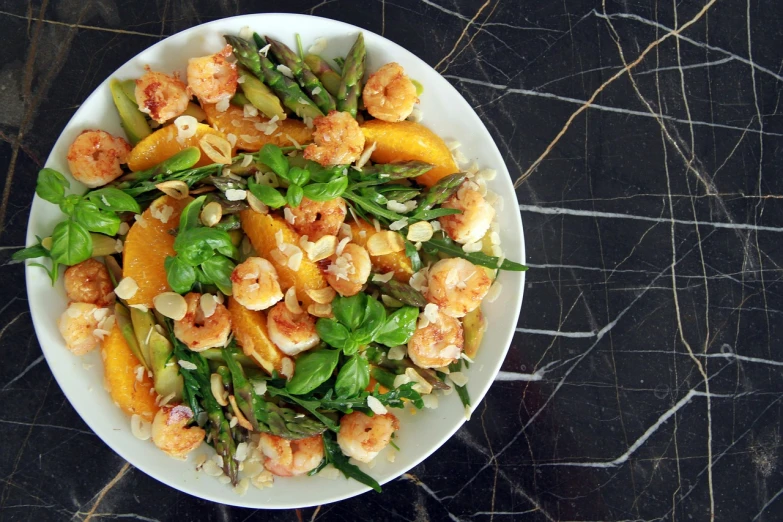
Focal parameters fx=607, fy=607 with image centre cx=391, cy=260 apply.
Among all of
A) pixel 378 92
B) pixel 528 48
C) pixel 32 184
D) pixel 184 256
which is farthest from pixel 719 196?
pixel 32 184

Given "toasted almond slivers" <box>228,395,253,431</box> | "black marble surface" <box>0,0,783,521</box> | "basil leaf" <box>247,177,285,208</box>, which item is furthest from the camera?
"black marble surface" <box>0,0,783,521</box>

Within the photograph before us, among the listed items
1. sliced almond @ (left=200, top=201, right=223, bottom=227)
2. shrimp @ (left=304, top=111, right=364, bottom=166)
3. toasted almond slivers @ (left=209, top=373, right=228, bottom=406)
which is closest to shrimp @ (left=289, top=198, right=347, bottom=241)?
shrimp @ (left=304, top=111, right=364, bottom=166)

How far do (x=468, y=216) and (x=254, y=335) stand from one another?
2.82 ft

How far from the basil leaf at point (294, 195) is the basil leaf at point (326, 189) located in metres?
0.02

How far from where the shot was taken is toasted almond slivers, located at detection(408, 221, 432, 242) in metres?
2.20

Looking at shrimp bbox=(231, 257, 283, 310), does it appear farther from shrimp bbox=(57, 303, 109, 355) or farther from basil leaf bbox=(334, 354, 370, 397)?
shrimp bbox=(57, 303, 109, 355)

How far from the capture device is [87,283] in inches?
82.5

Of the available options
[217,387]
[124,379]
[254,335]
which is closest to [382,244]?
[254,335]

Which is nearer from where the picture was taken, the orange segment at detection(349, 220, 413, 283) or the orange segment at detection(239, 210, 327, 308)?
the orange segment at detection(239, 210, 327, 308)

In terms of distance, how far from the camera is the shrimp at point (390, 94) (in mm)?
2117

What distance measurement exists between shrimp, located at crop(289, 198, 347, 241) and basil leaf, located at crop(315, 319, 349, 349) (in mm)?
293

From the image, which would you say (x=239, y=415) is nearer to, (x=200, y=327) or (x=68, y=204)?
(x=200, y=327)

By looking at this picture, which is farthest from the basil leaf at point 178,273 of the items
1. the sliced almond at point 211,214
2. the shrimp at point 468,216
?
the shrimp at point 468,216

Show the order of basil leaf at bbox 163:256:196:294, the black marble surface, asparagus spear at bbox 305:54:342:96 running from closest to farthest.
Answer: basil leaf at bbox 163:256:196:294 < asparagus spear at bbox 305:54:342:96 < the black marble surface
